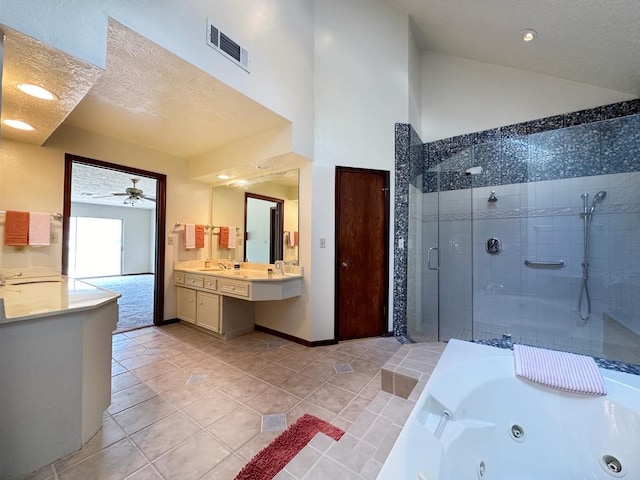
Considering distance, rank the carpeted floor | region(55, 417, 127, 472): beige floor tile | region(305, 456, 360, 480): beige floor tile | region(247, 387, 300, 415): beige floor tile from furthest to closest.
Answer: the carpeted floor
region(247, 387, 300, 415): beige floor tile
region(55, 417, 127, 472): beige floor tile
region(305, 456, 360, 480): beige floor tile

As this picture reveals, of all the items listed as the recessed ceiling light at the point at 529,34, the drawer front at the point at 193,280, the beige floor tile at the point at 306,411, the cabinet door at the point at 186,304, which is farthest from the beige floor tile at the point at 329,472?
the recessed ceiling light at the point at 529,34

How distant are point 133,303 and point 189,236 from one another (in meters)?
2.12

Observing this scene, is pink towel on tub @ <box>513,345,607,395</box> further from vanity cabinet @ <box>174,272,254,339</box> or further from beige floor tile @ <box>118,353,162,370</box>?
beige floor tile @ <box>118,353,162,370</box>

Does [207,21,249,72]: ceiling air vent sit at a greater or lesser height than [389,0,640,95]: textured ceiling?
lesser

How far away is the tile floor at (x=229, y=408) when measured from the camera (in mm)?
1212

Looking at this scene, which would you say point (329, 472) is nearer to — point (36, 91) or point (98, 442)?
point (98, 442)

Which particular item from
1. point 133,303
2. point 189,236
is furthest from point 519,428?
point 133,303

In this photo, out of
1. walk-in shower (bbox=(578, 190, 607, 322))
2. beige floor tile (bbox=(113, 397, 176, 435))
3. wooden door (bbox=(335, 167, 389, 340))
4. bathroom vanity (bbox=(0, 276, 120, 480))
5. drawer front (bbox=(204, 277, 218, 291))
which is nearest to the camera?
bathroom vanity (bbox=(0, 276, 120, 480))

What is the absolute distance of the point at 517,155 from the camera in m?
2.84

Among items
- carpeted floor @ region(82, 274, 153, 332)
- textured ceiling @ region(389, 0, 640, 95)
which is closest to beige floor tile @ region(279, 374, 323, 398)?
carpeted floor @ region(82, 274, 153, 332)

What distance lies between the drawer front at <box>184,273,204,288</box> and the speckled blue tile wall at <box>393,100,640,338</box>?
7.77ft

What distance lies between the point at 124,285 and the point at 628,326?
28.3 feet

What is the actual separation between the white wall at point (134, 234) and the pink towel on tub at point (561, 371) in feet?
29.8

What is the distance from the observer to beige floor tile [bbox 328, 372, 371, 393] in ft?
6.54
